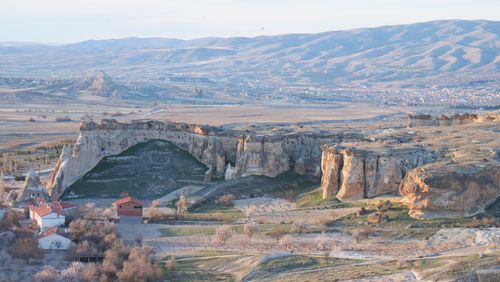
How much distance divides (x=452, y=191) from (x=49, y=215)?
19139mm

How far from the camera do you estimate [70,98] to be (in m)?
147

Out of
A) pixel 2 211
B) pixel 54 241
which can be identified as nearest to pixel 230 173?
pixel 2 211

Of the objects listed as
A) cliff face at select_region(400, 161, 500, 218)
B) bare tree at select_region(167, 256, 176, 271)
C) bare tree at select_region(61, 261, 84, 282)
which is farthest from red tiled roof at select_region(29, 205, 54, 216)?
cliff face at select_region(400, 161, 500, 218)

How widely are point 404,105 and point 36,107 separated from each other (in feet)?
203

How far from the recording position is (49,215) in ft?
135

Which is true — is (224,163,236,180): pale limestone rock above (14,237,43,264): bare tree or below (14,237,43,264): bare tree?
above

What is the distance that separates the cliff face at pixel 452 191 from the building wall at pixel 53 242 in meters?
15.7

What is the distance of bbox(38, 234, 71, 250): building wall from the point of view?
38094mm

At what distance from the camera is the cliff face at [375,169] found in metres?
42.2

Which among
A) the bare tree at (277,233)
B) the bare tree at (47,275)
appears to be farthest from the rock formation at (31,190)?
the bare tree at (277,233)

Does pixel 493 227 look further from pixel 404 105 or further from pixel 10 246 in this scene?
pixel 404 105

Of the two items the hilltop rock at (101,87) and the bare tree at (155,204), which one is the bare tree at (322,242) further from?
the hilltop rock at (101,87)

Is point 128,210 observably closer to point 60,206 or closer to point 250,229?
point 60,206

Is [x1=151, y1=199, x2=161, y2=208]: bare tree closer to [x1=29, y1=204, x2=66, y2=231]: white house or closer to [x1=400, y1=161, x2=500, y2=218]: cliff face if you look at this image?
[x1=29, y1=204, x2=66, y2=231]: white house
